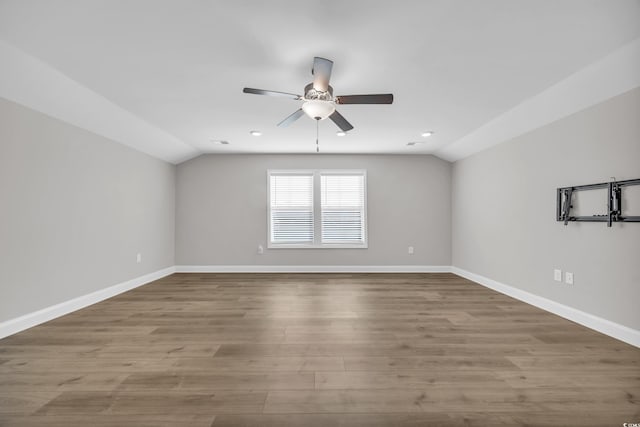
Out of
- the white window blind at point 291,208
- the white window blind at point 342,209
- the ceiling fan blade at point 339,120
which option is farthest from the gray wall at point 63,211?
the white window blind at point 342,209

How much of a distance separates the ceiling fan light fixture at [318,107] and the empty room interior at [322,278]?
1.3 inches

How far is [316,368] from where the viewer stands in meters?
2.09

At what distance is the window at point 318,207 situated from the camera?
19.6 ft

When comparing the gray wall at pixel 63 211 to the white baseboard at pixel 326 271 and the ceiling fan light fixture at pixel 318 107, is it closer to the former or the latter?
the white baseboard at pixel 326 271

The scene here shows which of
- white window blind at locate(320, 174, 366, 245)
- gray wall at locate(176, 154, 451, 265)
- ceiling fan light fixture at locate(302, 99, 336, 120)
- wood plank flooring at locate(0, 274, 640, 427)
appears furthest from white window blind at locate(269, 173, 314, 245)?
ceiling fan light fixture at locate(302, 99, 336, 120)

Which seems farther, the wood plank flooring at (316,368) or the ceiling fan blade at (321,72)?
the ceiling fan blade at (321,72)

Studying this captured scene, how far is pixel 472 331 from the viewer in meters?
2.79

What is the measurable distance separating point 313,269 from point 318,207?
127 centimetres

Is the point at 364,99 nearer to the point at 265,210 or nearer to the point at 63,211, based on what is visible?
the point at 63,211

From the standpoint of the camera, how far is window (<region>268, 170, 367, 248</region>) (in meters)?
5.96

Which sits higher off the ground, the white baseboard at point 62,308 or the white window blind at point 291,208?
the white window blind at point 291,208

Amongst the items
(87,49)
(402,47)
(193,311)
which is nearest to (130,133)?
(87,49)

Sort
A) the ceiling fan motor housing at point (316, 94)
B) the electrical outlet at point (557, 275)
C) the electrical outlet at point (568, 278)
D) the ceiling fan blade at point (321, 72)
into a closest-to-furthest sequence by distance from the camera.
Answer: the ceiling fan blade at point (321, 72), the ceiling fan motor housing at point (316, 94), the electrical outlet at point (568, 278), the electrical outlet at point (557, 275)

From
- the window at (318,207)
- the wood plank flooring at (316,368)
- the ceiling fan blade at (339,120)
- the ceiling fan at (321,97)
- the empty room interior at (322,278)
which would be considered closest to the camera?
the wood plank flooring at (316,368)
